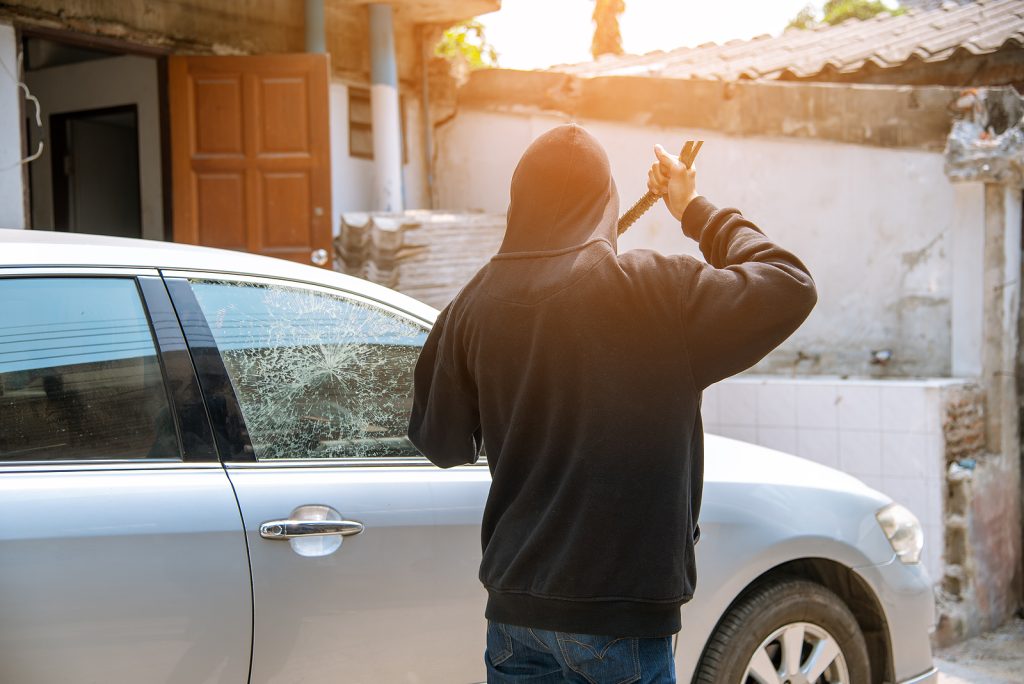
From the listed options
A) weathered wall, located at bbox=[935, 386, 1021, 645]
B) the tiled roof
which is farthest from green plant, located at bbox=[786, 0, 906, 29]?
weathered wall, located at bbox=[935, 386, 1021, 645]

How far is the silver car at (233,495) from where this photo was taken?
7.15 ft

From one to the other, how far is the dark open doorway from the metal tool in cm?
757

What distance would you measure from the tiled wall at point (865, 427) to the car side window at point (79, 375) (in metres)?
4.41

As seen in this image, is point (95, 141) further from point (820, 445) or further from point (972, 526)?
point (972, 526)

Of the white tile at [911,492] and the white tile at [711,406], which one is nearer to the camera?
the white tile at [911,492]

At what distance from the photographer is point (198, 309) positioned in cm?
246

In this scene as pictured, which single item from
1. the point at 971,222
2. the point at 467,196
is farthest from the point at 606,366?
the point at 467,196

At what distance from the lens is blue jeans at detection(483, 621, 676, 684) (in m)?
1.88

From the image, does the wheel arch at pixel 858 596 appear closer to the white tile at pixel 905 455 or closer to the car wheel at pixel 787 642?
the car wheel at pixel 787 642

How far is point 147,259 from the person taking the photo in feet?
8.05

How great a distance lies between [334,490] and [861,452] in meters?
4.26

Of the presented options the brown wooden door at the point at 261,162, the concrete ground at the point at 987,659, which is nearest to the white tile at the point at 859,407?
the concrete ground at the point at 987,659

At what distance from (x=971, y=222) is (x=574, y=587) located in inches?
210

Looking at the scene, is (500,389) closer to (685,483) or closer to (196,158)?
(685,483)
